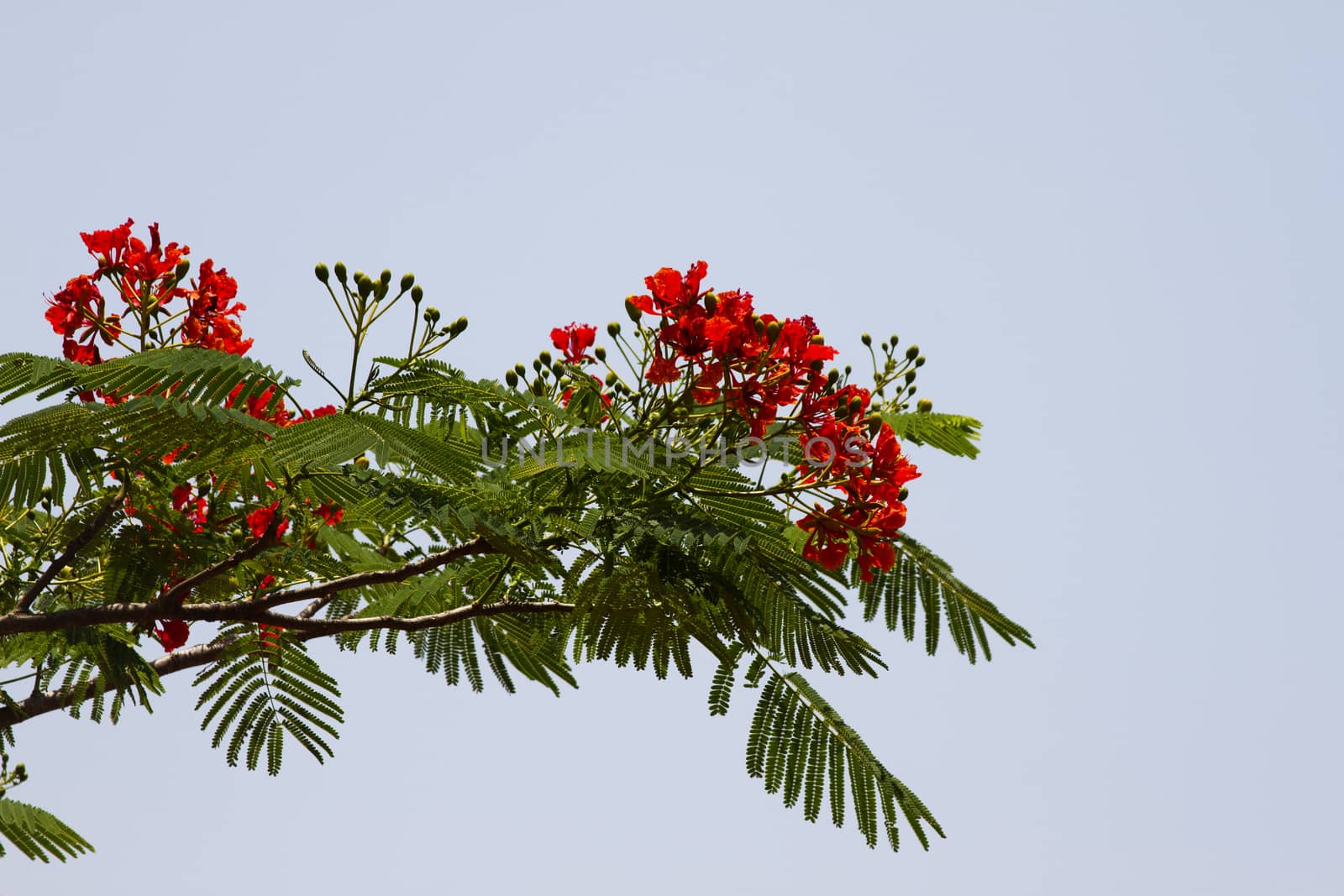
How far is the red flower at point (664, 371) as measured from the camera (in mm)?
4113

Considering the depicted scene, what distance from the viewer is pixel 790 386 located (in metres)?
4.09

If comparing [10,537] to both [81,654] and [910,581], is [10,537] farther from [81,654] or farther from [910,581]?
[910,581]

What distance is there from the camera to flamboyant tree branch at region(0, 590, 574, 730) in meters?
4.79

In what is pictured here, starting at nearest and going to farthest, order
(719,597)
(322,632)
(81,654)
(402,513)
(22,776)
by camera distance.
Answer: (402,513)
(719,597)
(322,632)
(81,654)
(22,776)

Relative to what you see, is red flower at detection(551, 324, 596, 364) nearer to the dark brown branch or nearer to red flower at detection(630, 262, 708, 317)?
red flower at detection(630, 262, 708, 317)

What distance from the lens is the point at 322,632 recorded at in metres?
5.29

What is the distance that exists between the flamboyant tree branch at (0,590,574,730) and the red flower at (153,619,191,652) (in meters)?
0.37

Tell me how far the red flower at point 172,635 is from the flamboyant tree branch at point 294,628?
0.37m

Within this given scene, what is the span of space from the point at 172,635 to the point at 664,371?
357 cm

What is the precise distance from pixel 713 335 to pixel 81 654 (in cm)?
328

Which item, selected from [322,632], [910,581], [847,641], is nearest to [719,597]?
[847,641]

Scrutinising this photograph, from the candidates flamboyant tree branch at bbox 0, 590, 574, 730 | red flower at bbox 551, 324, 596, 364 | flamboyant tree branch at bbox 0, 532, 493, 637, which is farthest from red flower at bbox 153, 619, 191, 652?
red flower at bbox 551, 324, 596, 364

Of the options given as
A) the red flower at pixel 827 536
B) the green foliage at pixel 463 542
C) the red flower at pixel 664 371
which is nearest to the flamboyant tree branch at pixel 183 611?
the green foliage at pixel 463 542

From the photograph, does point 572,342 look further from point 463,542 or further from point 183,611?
point 183,611
